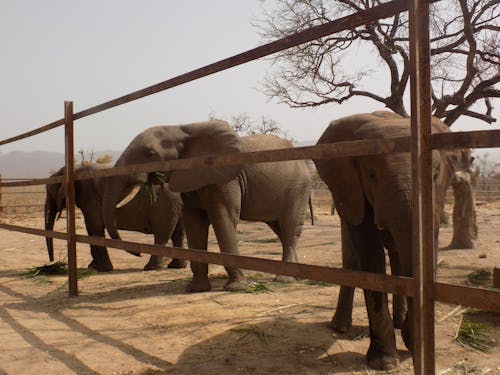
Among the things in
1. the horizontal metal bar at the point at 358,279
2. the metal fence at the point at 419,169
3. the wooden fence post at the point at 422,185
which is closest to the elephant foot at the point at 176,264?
the horizontal metal bar at the point at 358,279

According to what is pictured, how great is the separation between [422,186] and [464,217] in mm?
8620

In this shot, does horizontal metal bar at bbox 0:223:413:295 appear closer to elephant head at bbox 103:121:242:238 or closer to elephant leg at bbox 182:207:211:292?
elephant head at bbox 103:121:242:238

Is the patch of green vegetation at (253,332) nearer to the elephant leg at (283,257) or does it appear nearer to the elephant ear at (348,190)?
the elephant ear at (348,190)

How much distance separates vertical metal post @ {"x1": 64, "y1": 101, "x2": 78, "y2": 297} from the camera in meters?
5.47

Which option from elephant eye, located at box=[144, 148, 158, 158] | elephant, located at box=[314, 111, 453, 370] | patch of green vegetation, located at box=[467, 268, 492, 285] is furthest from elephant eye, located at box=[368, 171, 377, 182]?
patch of green vegetation, located at box=[467, 268, 492, 285]

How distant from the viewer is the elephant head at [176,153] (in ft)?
19.4

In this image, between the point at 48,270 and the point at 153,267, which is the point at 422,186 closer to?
the point at 48,270

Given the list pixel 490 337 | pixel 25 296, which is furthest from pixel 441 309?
pixel 25 296

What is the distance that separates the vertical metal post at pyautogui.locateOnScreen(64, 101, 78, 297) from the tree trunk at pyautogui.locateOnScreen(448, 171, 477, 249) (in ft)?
23.9

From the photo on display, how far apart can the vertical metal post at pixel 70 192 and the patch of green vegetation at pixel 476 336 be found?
385 centimetres

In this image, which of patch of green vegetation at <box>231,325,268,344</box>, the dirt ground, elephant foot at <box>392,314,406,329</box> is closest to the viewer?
the dirt ground

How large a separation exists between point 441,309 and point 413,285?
106 inches

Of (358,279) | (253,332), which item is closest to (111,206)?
(253,332)

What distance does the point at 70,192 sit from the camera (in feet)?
18.4
